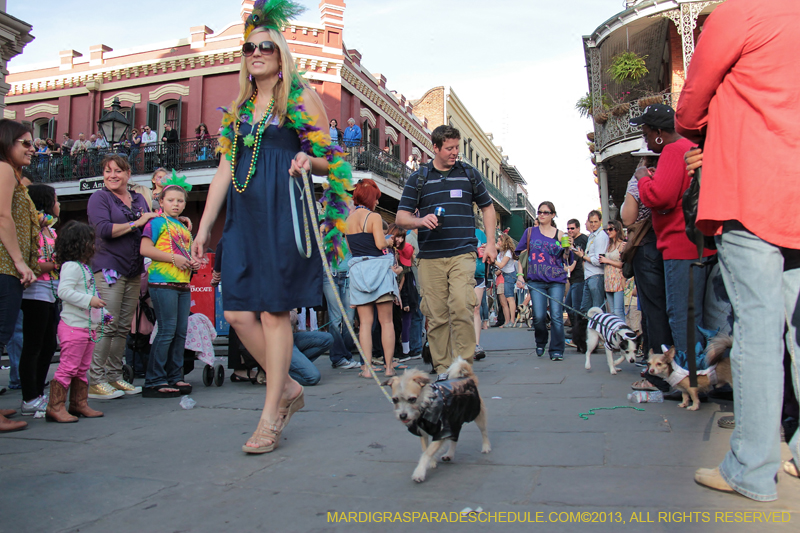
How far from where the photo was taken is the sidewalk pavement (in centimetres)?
204

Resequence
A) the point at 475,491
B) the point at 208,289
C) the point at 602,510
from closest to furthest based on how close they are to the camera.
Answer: the point at 602,510 → the point at 475,491 → the point at 208,289

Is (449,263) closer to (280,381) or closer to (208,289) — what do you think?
(280,381)

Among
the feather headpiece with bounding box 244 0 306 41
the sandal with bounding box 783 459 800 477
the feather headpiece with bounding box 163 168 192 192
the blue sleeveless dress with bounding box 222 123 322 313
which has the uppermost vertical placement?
the feather headpiece with bounding box 244 0 306 41

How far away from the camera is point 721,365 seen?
3811 mm

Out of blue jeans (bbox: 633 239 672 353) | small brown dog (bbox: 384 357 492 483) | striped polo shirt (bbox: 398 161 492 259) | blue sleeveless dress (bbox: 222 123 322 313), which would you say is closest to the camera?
small brown dog (bbox: 384 357 492 483)

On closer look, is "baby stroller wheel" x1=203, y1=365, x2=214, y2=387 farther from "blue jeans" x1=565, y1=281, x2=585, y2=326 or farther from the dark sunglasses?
"blue jeans" x1=565, y1=281, x2=585, y2=326

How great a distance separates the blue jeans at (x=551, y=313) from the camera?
726 centimetres

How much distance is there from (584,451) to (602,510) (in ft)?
2.63

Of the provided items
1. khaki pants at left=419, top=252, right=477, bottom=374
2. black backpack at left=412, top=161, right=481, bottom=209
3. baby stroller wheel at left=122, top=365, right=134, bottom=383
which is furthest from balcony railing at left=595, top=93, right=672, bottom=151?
baby stroller wheel at left=122, top=365, right=134, bottom=383

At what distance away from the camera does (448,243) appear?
4.75 meters

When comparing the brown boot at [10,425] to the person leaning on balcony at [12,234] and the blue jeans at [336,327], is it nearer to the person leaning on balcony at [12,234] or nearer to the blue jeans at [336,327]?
the person leaning on balcony at [12,234]

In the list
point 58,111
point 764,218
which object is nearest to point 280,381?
point 764,218

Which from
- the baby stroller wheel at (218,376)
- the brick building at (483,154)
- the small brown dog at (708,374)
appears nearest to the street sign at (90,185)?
the baby stroller wheel at (218,376)

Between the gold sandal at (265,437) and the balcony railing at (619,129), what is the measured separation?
51.7ft
